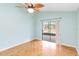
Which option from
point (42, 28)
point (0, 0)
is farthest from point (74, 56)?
point (0, 0)

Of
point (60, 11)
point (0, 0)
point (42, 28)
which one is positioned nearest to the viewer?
point (0, 0)

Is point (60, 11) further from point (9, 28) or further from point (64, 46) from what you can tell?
point (9, 28)

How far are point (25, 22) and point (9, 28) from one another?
1.07 ft

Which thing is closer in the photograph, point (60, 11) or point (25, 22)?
point (60, 11)

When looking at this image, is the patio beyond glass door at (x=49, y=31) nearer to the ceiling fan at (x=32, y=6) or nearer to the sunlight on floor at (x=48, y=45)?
the sunlight on floor at (x=48, y=45)

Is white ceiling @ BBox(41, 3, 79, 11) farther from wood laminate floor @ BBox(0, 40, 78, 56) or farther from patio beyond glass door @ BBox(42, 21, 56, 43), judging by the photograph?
wood laminate floor @ BBox(0, 40, 78, 56)

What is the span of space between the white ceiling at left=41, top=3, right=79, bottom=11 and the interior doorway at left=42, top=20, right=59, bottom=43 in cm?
25

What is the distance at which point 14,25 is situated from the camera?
6.25 feet

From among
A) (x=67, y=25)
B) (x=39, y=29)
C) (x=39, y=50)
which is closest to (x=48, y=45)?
(x=39, y=50)

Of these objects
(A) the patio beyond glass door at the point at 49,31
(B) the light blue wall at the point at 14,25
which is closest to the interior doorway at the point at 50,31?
(A) the patio beyond glass door at the point at 49,31

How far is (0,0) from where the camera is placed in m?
1.76

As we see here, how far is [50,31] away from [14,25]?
27.1 inches

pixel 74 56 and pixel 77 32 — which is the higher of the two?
pixel 77 32

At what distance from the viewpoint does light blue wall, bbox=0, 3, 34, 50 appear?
71.6 inches
